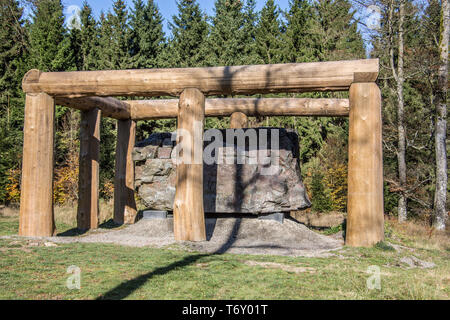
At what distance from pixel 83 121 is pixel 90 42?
51.5 feet

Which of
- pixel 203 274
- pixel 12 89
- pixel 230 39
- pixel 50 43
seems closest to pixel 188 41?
pixel 230 39

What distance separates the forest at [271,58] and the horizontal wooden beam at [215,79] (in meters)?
7.89

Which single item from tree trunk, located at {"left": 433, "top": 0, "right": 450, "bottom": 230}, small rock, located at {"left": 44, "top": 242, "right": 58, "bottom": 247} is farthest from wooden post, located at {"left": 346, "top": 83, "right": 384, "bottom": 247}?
tree trunk, located at {"left": 433, "top": 0, "right": 450, "bottom": 230}

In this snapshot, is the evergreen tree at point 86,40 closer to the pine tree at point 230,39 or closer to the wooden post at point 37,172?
the pine tree at point 230,39

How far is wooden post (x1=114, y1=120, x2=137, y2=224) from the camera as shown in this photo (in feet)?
36.3

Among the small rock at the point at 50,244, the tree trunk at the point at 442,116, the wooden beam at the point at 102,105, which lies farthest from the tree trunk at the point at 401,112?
the small rock at the point at 50,244

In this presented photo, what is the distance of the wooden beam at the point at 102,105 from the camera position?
852 cm

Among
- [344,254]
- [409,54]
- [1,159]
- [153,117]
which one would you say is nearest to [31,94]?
[153,117]

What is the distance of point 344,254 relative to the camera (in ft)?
20.2

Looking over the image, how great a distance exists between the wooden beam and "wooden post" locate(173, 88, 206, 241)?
112 inches

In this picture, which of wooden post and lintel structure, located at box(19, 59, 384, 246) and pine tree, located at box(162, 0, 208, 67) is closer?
wooden post and lintel structure, located at box(19, 59, 384, 246)

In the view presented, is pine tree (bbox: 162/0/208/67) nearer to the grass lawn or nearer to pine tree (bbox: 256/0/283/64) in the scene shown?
pine tree (bbox: 256/0/283/64)

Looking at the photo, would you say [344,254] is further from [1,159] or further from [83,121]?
[1,159]
